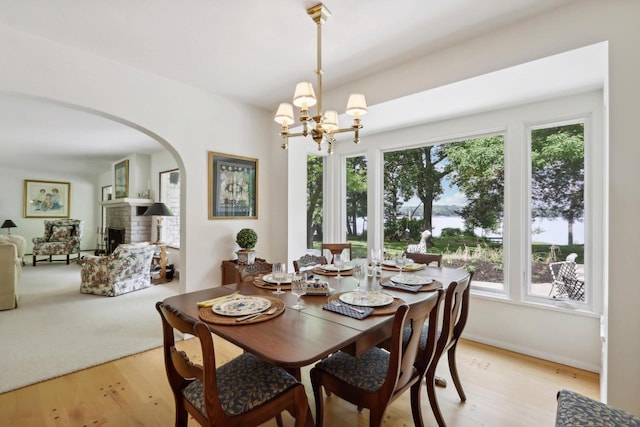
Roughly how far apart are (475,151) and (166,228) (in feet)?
19.3

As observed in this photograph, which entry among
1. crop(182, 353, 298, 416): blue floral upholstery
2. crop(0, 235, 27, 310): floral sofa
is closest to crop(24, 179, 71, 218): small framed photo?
crop(0, 235, 27, 310): floral sofa

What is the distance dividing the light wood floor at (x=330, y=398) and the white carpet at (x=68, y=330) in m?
0.23

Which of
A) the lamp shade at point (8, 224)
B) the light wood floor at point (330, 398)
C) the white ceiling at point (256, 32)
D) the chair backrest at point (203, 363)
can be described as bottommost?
the light wood floor at point (330, 398)

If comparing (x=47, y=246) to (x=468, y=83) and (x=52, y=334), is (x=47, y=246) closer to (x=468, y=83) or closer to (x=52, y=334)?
(x=52, y=334)

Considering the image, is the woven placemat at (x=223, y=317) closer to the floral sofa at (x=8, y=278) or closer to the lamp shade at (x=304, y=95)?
the lamp shade at (x=304, y=95)

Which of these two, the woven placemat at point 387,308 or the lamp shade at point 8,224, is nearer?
the woven placemat at point 387,308

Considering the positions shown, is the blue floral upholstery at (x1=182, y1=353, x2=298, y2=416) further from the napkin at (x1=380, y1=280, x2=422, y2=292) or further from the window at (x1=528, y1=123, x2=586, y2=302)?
the window at (x1=528, y1=123, x2=586, y2=302)

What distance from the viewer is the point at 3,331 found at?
10.3 ft

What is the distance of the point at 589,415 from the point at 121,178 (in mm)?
8221

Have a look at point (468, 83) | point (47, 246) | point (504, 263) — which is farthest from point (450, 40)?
point (47, 246)

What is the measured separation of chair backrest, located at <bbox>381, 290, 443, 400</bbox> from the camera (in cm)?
126

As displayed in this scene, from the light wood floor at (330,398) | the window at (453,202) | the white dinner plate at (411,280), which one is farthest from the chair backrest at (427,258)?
the light wood floor at (330,398)

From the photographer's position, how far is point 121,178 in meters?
6.88

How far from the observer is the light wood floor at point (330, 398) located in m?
1.88
